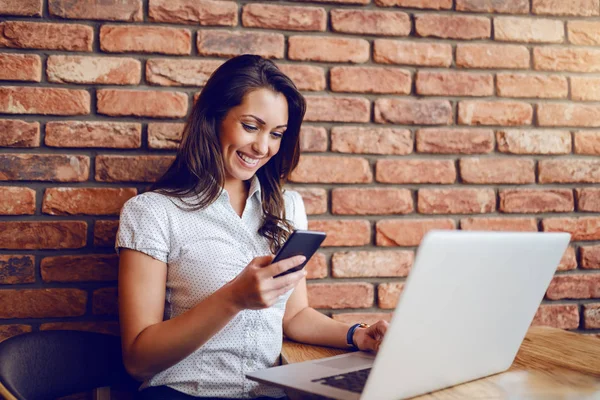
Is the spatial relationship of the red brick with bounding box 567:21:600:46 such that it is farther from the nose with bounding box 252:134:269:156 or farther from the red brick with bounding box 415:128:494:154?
the nose with bounding box 252:134:269:156

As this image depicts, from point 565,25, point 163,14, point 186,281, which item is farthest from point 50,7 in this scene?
point 565,25

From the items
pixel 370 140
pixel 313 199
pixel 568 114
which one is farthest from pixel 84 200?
pixel 568 114

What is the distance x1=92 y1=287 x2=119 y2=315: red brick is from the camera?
166cm

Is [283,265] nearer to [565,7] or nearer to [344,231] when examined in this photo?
[344,231]

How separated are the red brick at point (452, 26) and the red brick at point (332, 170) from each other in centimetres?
48

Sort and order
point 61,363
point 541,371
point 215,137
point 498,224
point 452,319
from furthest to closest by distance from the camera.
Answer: point 498,224 < point 215,137 < point 61,363 < point 541,371 < point 452,319

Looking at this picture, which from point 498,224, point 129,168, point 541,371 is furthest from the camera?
point 498,224

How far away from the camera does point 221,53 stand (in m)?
1.73

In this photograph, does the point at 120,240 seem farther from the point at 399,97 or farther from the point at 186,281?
the point at 399,97

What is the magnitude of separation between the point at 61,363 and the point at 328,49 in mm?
1175

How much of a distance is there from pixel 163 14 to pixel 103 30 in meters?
0.18

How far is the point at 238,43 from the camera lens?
1.74 meters

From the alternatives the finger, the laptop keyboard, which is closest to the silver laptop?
the laptop keyboard

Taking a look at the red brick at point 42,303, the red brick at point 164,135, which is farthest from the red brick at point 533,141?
the red brick at point 42,303
